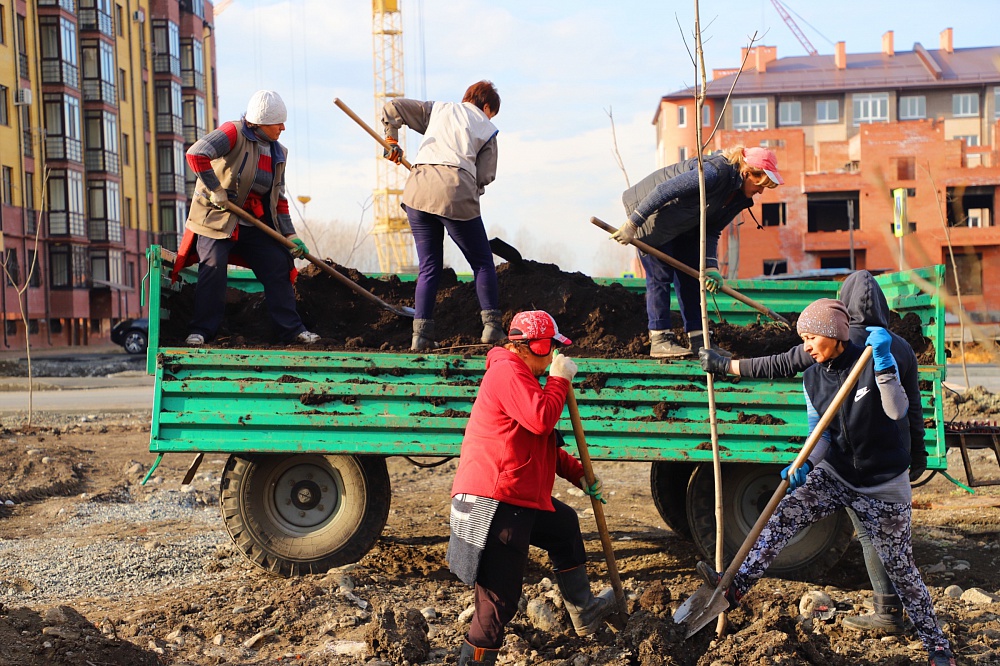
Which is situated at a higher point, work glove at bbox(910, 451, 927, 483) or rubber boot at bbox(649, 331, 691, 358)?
rubber boot at bbox(649, 331, 691, 358)

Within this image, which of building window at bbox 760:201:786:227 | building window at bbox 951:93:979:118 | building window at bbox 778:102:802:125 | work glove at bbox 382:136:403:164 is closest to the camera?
work glove at bbox 382:136:403:164

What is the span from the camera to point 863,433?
3.98m

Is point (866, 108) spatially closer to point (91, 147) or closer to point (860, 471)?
point (91, 147)

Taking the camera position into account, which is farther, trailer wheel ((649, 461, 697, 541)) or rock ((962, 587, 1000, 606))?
trailer wheel ((649, 461, 697, 541))

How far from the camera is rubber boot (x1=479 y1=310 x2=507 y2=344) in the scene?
18.7 ft

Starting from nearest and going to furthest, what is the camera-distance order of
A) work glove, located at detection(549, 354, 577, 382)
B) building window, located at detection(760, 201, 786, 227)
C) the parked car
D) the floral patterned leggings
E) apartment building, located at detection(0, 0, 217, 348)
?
work glove, located at detection(549, 354, 577, 382), the floral patterned leggings, the parked car, apartment building, located at detection(0, 0, 217, 348), building window, located at detection(760, 201, 786, 227)

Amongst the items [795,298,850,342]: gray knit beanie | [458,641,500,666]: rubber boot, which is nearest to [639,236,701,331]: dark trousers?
[795,298,850,342]: gray knit beanie

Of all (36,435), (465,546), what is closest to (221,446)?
(465,546)

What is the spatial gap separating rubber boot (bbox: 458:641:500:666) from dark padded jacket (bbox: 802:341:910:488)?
1.71 m

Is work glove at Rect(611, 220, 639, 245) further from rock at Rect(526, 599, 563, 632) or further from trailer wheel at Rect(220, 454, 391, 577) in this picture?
rock at Rect(526, 599, 563, 632)

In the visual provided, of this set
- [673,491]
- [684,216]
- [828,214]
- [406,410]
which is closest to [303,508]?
[406,410]

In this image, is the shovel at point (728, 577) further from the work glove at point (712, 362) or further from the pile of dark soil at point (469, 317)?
the pile of dark soil at point (469, 317)

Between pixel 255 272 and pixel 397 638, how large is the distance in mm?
2922

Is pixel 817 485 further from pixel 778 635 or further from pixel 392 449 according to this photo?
pixel 392 449
